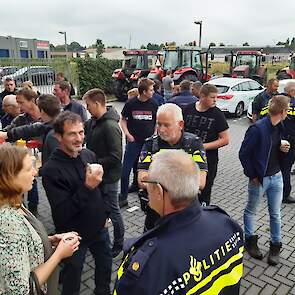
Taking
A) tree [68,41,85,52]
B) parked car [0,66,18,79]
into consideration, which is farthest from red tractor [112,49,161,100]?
tree [68,41,85,52]

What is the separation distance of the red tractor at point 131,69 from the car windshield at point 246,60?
5008 mm

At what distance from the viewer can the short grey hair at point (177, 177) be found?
1.47m

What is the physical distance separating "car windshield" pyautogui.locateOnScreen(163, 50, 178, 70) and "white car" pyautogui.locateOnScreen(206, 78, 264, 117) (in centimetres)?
412

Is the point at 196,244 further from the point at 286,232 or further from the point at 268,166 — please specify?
the point at 286,232

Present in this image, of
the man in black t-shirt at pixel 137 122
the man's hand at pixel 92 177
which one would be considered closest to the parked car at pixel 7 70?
the man in black t-shirt at pixel 137 122

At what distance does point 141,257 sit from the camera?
1335mm

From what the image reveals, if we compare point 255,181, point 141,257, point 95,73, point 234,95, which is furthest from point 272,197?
point 95,73

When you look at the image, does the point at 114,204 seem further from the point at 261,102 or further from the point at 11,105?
the point at 261,102

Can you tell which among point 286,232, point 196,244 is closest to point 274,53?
point 286,232

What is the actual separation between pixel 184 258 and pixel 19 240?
88 cm

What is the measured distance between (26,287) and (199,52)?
16902 millimetres

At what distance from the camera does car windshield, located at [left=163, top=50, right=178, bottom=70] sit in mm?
16859

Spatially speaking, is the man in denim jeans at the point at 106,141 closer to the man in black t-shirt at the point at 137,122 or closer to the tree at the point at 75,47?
the man in black t-shirt at the point at 137,122

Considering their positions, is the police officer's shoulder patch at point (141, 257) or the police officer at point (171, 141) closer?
the police officer's shoulder patch at point (141, 257)
